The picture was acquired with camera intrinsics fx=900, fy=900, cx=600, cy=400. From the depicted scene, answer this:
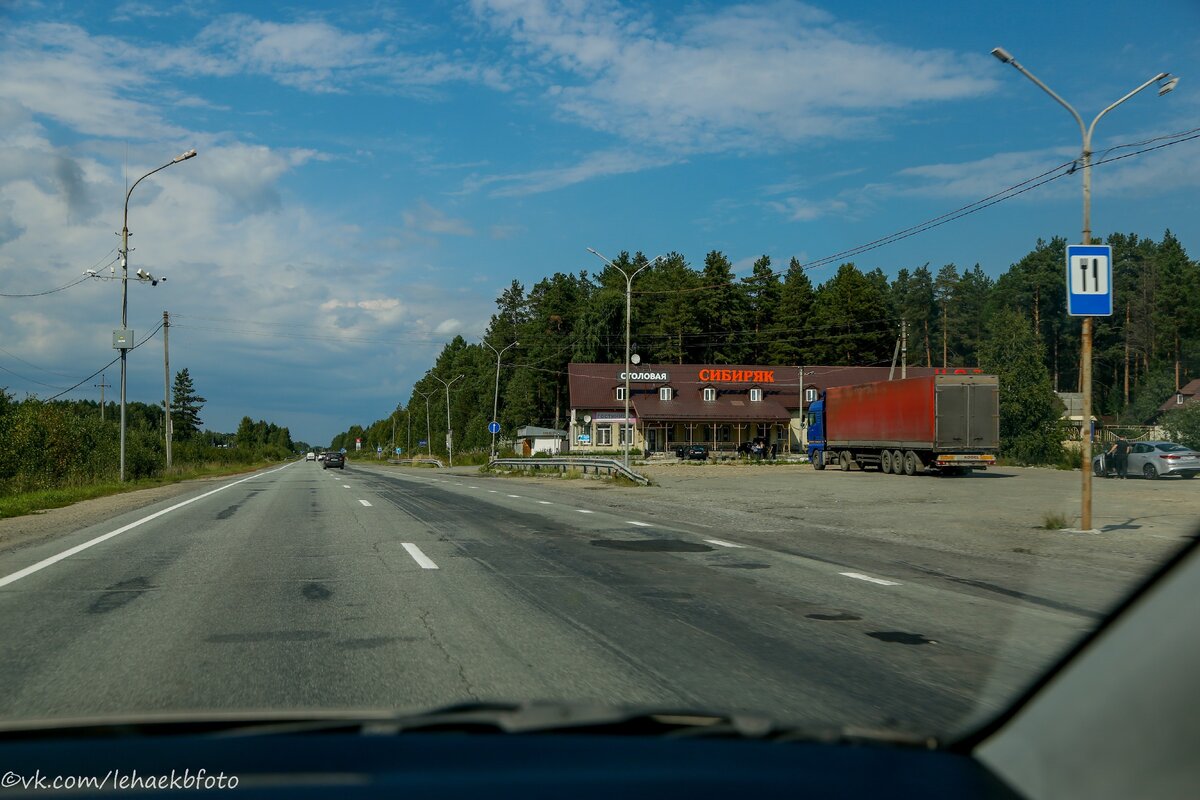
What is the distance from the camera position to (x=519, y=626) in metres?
6.55

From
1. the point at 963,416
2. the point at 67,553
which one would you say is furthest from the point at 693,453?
the point at 67,553

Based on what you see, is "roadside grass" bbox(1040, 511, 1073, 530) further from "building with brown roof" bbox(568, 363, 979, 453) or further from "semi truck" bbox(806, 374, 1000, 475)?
"building with brown roof" bbox(568, 363, 979, 453)

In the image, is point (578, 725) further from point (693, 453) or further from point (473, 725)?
point (693, 453)

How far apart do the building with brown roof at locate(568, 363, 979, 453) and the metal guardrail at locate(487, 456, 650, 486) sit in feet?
87.8

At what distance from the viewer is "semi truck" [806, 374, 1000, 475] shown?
33250mm

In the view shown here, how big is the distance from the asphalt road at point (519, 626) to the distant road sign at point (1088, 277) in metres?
4.95

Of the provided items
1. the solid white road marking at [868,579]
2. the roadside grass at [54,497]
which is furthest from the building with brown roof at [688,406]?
the solid white road marking at [868,579]

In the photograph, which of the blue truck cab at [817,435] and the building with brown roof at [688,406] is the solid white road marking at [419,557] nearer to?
the blue truck cab at [817,435]

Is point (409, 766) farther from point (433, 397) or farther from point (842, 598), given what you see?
point (433, 397)

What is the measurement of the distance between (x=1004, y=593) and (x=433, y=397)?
463 feet

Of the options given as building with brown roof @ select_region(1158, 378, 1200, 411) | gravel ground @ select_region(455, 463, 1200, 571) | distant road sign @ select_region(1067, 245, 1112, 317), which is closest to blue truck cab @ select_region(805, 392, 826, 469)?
gravel ground @ select_region(455, 463, 1200, 571)

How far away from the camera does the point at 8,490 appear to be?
1121 inches

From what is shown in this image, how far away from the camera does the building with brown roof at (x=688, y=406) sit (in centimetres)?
7712

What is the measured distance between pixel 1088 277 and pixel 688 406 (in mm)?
64273
